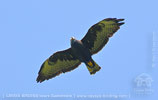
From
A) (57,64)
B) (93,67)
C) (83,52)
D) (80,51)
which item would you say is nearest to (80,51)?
(80,51)

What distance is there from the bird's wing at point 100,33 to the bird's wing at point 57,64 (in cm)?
84

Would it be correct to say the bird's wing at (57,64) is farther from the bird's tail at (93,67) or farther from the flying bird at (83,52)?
the bird's tail at (93,67)

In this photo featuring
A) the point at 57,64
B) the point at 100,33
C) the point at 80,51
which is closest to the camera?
the point at 80,51

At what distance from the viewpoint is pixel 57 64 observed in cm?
2258

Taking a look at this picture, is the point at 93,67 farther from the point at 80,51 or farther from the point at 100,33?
the point at 100,33

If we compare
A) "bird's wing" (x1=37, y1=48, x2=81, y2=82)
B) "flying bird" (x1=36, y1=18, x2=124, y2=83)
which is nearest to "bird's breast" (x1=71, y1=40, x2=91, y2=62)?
"flying bird" (x1=36, y1=18, x2=124, y2=83)

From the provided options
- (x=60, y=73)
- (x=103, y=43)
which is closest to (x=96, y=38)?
(x=103, y=43)

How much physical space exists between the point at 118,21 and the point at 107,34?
63 centimetres

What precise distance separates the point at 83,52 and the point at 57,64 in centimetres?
148

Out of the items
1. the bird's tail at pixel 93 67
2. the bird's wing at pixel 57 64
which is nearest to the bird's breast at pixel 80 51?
the bird's tail at pixel 93 67

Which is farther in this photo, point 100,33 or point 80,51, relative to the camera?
point 100,33

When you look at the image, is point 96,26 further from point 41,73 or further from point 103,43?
point 41,73

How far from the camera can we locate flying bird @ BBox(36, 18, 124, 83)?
70.1ft

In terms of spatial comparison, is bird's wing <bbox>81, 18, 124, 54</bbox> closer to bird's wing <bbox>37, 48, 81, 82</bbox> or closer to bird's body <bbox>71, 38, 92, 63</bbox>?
bird's body <bbox>71, 38, 92, 63</bbox>
